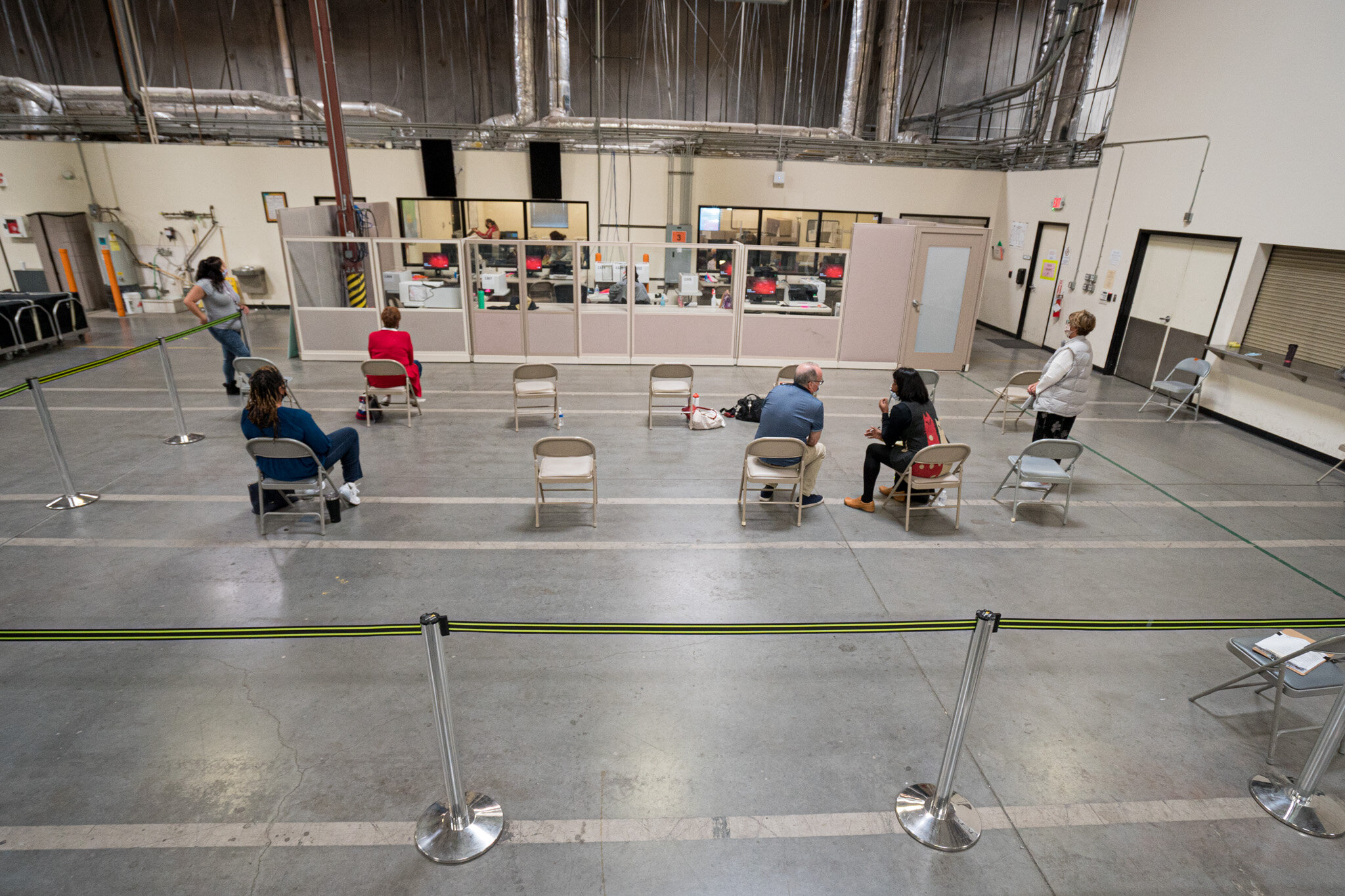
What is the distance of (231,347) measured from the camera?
343 inches

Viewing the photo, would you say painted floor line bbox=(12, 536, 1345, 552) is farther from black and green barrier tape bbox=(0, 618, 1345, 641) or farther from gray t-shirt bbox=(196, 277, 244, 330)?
gray t-shirt bbox=(196, 277, 244, 330)

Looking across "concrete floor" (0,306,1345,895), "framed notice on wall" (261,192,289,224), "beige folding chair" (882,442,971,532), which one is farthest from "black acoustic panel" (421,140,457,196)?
"beige folding chair" (882,442,971,532)

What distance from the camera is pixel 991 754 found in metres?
3.59

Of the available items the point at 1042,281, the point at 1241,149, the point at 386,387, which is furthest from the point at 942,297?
the point at 386,387

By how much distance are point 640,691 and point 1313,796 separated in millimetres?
3478

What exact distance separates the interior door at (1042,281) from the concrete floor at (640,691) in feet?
21.7

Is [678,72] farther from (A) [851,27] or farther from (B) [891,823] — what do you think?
(B) [891,823]

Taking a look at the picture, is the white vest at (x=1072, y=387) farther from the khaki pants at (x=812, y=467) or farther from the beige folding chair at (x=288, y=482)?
the beige folding chair at (x=288, y=482)

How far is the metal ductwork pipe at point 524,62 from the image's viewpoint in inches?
511

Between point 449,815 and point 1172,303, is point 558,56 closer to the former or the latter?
point 1172,303

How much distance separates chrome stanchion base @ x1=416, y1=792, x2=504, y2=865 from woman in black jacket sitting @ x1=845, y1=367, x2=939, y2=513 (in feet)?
14.0

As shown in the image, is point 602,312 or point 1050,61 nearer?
point 602,312

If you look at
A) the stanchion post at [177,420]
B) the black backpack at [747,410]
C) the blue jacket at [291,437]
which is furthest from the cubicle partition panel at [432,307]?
the blue jacket at [291,437]

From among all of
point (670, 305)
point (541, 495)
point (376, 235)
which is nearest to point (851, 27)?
point (670, 305)
